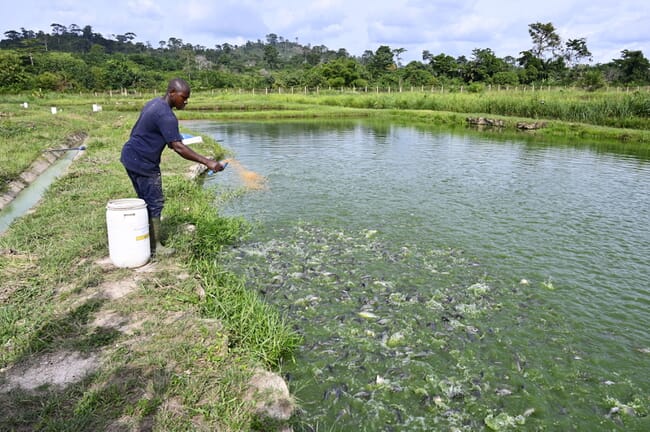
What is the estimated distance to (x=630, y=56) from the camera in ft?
211

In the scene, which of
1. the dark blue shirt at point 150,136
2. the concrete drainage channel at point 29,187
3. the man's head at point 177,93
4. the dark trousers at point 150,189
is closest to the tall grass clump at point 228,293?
the dark trousers at point 150,189

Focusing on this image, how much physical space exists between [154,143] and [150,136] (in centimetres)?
12

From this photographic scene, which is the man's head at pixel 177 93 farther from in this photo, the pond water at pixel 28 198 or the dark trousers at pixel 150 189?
the pond water at pixel 28 198

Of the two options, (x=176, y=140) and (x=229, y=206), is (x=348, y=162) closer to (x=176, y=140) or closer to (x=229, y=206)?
(x=229, y=206)

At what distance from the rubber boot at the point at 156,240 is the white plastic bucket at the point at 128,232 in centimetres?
46

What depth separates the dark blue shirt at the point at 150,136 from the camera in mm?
6340

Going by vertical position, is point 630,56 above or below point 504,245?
above

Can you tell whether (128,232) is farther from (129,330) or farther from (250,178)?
(250,178)

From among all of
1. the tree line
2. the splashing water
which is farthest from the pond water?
the tree line

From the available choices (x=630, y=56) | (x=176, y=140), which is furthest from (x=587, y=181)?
(x=630, y=56)

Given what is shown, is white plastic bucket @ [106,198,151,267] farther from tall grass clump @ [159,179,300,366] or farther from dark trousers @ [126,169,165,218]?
tall grass clump @ [159,179,300,366]

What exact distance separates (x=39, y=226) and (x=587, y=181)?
17.4 metres

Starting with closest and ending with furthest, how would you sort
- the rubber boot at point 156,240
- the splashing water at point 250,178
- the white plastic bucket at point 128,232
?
1. the white plastic bucket at point 128,232
2. the rubber boot at point 156,240
3. the splashing water at point 250,178

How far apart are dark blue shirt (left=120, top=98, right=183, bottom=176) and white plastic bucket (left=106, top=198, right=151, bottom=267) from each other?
23.5 inches
